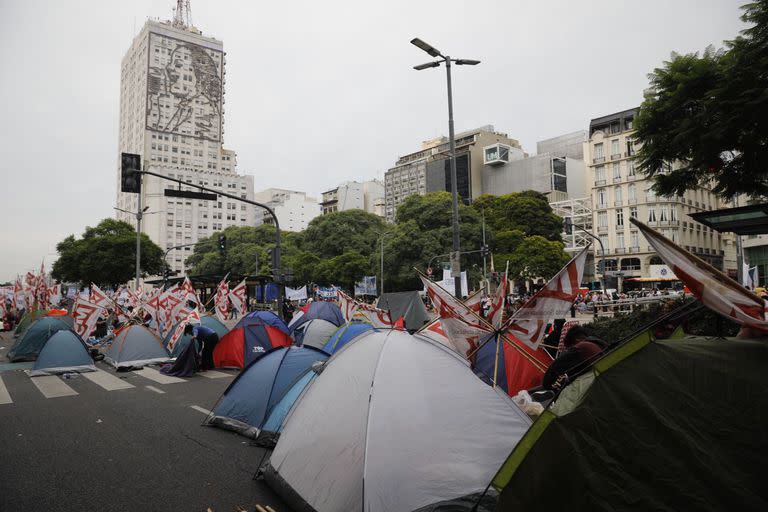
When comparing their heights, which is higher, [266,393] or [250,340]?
[250,340]

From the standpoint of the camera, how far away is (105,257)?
52.7 meters

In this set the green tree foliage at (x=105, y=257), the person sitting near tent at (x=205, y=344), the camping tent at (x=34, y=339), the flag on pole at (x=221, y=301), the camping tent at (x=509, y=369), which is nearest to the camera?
the camping tent at (x=509, y=369)

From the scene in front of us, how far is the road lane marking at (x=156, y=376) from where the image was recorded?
451 inches

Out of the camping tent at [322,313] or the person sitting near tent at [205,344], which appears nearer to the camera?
the person sitting near tent at [205,344]

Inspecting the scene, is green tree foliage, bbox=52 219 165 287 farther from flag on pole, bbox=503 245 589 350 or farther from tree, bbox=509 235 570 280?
flag on pole, bbox=503 245 589 350

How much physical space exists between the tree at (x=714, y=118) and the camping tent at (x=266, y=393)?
8.72m

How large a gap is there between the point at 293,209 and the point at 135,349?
381 ft

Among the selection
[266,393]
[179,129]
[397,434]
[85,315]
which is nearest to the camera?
[397,434]

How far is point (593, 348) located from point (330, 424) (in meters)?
2.99

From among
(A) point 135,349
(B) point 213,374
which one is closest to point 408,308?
(B) point 213,374

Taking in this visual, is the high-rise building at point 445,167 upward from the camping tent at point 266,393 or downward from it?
upward

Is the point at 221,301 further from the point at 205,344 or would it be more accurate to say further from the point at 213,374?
the point at 213,374

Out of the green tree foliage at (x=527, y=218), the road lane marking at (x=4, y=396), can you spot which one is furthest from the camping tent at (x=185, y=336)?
the green tree foliage at (x=527, y=218)

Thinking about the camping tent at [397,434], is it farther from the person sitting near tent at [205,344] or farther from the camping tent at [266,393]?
the person sitting near tent at [205,344]
